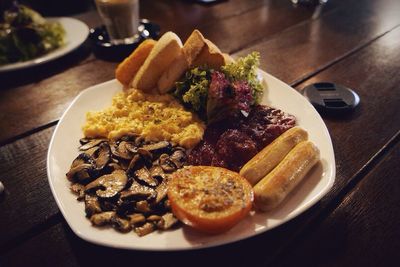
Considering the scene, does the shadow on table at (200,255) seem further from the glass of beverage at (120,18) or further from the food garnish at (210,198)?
the glass of beverage at (120,18)

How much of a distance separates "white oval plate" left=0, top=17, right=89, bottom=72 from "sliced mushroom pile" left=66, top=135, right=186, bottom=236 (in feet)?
4.53

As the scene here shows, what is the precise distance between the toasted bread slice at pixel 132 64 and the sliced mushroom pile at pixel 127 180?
637 mm

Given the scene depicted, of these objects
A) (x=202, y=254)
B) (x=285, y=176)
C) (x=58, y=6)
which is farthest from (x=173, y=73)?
(x=58, y=6)

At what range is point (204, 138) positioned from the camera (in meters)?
A: 2.00

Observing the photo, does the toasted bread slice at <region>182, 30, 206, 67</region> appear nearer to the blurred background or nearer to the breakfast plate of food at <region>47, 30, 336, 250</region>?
the breakfast plate of food at <region>47, 30, 336, 250</region>

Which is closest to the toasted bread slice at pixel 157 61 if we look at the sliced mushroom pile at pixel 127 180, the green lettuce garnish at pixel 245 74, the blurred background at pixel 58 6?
the green lettuce garnish at pixel 245 74

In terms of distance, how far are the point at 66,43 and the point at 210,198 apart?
2603mm

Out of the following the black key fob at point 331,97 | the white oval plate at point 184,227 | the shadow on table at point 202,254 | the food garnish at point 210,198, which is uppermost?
the food garnish at point 210,198

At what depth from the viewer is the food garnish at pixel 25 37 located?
3.02 metres

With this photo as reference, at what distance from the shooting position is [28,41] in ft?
10.1

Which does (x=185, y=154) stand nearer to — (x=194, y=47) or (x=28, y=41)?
(x=194, y=47)

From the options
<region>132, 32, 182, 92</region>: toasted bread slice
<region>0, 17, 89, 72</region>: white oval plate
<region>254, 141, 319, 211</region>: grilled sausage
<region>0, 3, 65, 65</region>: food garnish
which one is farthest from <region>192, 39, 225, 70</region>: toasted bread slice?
<region>0, 3, 65, 65</region>: food garnish

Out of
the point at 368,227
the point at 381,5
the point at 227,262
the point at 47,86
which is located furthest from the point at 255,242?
the point at 381,5

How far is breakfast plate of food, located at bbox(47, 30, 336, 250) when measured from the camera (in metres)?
1.38
